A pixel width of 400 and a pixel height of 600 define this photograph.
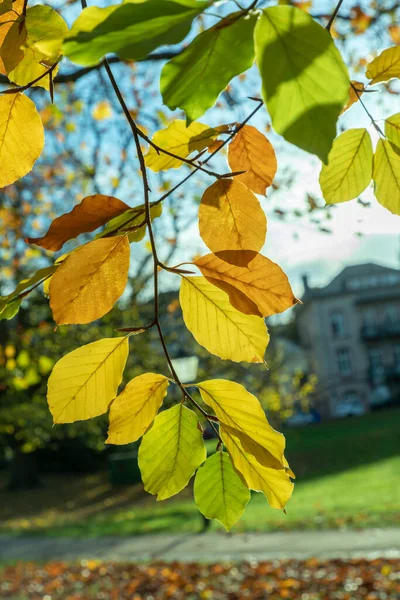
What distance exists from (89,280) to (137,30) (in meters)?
0.23

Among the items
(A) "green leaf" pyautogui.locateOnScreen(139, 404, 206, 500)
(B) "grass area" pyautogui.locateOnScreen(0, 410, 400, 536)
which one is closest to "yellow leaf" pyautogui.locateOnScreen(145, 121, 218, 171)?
(A) "green leaf" pyautogui.locateOnScreen(139, 404, 206, 500)

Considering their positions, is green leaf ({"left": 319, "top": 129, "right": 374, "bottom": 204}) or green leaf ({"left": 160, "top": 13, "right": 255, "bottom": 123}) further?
green leaf ({"left": 319, "top": 129, "right": 374, "bottom": 204})

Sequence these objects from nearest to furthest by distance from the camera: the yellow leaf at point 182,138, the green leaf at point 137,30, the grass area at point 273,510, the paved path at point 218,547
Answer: the green leaf at point 137,30
the yellow leaf at point 182,138
the paved path at point 218,547
the grass area at point 273,510

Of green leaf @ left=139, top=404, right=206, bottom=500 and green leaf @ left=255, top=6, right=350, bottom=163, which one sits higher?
green leaf @ left=255, top=6, right=350, bottom=163

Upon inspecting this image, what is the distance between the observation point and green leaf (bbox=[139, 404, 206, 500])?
0.55 meters

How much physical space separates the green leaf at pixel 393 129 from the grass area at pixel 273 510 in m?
8.47

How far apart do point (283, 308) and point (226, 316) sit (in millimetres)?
67

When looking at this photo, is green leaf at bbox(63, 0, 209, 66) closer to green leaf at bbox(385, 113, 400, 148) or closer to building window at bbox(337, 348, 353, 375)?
green leaf at bbox(385, 113, 400, 148)

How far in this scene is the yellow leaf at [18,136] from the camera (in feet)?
1.82

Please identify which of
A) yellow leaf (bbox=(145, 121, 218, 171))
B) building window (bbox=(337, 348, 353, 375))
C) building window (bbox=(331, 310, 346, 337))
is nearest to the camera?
yellow leaf (bbox=(145, 121, 218, 171))

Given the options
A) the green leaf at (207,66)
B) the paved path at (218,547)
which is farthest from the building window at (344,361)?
the green leaf at (207,66)

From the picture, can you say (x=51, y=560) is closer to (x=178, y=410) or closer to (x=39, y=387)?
(x=39, y=387)

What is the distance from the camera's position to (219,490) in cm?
58

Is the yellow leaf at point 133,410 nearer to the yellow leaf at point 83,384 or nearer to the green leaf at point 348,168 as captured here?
the yellow leaf at point 83,384
